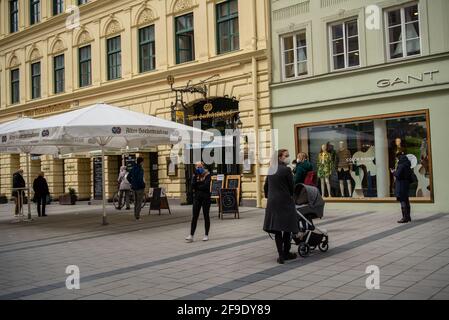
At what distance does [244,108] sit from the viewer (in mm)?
18531

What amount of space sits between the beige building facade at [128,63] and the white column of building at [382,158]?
393 centimetres

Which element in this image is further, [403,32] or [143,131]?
[403,32]

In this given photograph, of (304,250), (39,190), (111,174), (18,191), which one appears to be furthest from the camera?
(111,174)

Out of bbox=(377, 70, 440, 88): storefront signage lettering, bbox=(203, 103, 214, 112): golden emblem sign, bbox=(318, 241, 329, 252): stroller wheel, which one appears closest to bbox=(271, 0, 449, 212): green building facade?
bbox=(377, 70, 440, 88): storefront signage lettering

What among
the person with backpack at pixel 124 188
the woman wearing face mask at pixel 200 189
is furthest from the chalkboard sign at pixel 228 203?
the person with backpack at pixel 124 188

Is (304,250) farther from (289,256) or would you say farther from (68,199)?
(68,199)

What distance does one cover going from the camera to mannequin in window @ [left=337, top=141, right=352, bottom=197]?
16297 millimetres

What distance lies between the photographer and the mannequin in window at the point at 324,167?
54.9 ft

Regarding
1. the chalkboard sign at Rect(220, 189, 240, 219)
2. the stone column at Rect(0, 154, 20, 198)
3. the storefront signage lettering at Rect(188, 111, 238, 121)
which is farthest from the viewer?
the stone column at Rect(0, 154, 20, 198)

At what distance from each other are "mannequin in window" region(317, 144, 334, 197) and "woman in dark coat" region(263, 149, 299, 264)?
9.12m

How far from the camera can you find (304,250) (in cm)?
822

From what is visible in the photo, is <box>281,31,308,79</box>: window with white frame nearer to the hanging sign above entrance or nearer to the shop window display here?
the shop window display

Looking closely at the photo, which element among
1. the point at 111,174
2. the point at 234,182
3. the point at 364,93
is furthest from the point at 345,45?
the point at 111,174

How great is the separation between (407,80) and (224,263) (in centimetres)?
937
